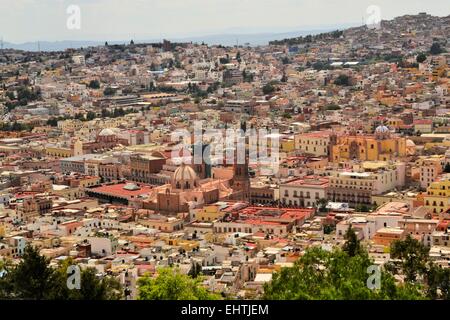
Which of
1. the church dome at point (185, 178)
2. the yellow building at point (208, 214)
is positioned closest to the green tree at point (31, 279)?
the yellow building at point (208, 214)

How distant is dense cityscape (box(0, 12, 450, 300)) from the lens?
10055 mm

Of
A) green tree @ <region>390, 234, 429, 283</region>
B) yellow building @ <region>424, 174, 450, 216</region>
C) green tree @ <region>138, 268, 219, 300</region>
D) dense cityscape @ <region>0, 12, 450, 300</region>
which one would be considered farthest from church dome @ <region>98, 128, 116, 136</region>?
green tree @ <region>138, 268, 219, 300</region>

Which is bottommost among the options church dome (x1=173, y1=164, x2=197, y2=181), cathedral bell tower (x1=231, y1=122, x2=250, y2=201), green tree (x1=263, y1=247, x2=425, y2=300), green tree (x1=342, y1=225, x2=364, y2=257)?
cathedral bell tower (x1=231, y1=122, x2=250, y2=201)

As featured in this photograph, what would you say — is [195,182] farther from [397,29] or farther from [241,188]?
[397,29]

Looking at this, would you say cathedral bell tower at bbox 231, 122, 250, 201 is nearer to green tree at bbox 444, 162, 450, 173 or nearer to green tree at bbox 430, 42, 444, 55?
green tree at bbox 444, 162, 450, 173

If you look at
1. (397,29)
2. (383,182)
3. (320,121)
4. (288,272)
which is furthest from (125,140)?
(397,29)

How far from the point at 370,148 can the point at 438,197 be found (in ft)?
19.9

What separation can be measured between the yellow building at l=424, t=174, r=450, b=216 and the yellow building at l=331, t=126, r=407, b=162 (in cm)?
532

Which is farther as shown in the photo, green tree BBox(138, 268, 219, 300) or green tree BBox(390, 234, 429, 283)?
green tree BBox(390, 234, 429, 283)

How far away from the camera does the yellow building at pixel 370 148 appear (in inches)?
887

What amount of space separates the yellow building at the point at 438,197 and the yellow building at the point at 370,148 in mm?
5321

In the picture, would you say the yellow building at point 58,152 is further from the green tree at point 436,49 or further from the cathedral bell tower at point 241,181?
the green tree at point 436,49

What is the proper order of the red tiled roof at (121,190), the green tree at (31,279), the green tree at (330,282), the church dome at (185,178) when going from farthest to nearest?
1. the red tiled roof at (121,190)
2. the church dome at (185,178)
3. the green tree at (31,279)
4. the green tree at (330,282)

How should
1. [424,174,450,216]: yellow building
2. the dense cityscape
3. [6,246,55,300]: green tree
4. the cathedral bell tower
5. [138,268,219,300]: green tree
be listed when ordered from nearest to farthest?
1. [138,268,219,300]: green tree
2. [6,246,55,300]: green tree
3. the dense cityscape
4. [424,174,450,216]: yellow building
5. the cathedral bell tower
